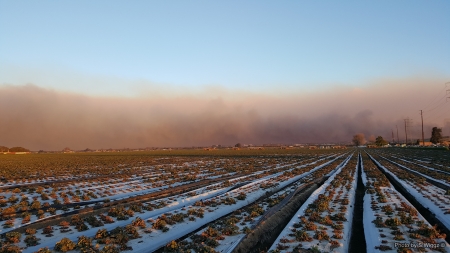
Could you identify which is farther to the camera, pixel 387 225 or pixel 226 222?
pixel 226 222

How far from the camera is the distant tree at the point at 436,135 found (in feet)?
527

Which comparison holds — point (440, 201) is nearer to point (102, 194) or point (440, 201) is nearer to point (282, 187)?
point (282, 187)

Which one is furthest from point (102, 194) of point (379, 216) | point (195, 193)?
point (379, 216)

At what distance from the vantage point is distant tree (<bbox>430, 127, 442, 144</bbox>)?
16050cm

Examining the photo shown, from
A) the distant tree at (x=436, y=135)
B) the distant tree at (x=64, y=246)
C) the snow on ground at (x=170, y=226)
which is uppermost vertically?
the distant tree at (x=436, y=135)

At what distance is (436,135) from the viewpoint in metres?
161

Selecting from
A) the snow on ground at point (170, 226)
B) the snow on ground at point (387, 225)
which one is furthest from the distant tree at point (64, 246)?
the snow on ground at point (387, 225)

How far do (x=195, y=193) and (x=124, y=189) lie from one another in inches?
255

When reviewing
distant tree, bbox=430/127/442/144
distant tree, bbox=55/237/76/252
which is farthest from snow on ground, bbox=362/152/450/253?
distant tree, bbox=430/127/442/144

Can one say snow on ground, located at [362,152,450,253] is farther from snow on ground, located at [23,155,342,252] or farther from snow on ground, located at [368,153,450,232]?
snow on ground, located at [23,155,342,252]

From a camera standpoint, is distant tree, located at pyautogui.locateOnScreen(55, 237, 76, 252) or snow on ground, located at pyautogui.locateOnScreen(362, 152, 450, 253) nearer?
distant tree, located at pyautogui.locateOnScreen(55, 237, 76, 252)

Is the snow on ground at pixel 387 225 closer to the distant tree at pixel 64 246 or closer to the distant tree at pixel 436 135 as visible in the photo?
the distant tree at pixel 64 246

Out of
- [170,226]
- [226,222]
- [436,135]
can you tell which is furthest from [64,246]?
[436,135]

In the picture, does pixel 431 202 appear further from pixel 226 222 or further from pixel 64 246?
pixel 64 246
